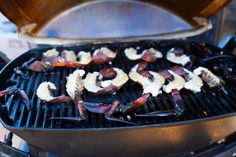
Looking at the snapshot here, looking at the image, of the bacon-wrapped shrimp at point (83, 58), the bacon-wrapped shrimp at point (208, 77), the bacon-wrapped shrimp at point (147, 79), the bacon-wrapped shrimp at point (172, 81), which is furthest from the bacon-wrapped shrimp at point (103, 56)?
the bacon-wrapped shrimp at point (208, 77)

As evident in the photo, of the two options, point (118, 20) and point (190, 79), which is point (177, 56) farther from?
point (118, 20)

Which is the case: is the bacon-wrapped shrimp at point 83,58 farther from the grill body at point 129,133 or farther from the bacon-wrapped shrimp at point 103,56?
the grill body at point 129,133

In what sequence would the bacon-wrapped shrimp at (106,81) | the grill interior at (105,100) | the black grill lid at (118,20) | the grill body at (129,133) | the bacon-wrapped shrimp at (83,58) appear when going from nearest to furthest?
the grill body at (129,133) → the grill interior at (105,100) → the bacon-wrapped shrimp at (106,81) → the bacon-wrapped shrimp at (83,58) → the black grill lid at (118,20)

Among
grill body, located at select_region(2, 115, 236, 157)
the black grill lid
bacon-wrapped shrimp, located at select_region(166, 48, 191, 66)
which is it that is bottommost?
grill body, located at select_region(2, 115, 236, 157)

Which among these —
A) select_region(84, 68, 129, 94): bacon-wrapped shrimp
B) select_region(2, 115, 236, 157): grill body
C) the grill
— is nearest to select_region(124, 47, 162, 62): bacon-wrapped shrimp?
the grill

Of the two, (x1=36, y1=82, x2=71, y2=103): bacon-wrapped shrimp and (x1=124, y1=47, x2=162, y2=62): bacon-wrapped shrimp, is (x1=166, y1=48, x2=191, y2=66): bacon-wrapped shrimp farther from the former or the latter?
(x1=36, y1=82, x2=71, y2=103): bacon-wrapped shrimp
